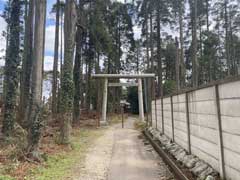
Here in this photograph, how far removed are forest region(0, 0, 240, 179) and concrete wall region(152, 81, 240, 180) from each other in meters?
0.40

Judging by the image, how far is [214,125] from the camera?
17.3 feet

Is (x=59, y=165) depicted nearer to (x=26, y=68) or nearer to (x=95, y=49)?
(x=26, y=68)

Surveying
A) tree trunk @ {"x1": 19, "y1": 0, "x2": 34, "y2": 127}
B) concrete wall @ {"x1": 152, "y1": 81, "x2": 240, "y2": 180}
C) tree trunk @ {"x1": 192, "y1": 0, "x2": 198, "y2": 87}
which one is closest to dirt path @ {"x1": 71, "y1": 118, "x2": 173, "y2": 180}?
concrete wall @ {"x1": 152, "y1": 81, "x2": 240, "y2": 180}

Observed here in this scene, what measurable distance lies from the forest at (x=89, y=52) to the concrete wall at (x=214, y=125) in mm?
395

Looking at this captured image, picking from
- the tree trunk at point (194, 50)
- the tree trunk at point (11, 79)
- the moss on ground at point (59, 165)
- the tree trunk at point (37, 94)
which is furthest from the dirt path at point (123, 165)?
the tree trunk at point (194, 50)

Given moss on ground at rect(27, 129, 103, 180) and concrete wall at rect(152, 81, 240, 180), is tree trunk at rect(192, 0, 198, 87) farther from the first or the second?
concrete wall at rect(152, 81, 240, 180)

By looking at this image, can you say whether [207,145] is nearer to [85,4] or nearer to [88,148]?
[88,148]

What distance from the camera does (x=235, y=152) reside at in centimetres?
430

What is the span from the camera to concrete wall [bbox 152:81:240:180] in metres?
4.31

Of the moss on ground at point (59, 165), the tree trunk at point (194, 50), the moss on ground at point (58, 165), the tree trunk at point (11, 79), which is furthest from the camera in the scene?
the tree trunk at point (194, 50)

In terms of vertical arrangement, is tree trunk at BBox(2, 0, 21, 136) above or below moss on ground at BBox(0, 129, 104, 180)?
above

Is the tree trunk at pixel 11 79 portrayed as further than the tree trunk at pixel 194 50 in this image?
No

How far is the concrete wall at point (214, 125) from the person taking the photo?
4.31 meters

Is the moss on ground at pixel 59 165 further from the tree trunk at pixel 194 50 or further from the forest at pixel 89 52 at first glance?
the tree trunk at pixel 194 50
